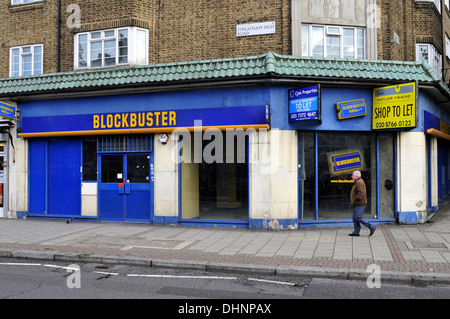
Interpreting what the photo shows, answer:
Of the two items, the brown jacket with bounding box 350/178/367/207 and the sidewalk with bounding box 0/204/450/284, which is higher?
the brown jacket with bounding box 350/178/367/207

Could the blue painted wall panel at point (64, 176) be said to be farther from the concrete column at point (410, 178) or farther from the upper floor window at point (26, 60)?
the concrete column at point (410, 178)

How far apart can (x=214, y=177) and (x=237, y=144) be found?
132cm

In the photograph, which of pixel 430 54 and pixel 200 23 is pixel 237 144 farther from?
→ pixel 430 54

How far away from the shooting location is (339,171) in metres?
12.2

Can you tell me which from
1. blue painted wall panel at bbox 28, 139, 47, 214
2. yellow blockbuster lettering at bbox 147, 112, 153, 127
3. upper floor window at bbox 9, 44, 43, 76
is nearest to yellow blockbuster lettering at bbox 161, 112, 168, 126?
yellow blockbuster lettering at bbox 147, 112, 153, 127

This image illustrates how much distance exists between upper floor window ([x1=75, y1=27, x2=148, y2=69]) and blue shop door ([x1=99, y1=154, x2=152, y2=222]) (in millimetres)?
3358

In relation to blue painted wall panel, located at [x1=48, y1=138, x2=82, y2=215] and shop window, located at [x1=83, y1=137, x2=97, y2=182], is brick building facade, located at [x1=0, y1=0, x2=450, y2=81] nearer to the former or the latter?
blue painted wall panel, located at [x1=48, y1=138, x2=82, y2=215]

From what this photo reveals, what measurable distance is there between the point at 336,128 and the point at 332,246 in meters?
4.09

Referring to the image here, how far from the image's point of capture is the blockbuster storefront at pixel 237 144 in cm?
1155

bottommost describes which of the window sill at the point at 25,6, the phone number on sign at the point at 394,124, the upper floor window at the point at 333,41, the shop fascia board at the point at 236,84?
the phone number on sign at the point at 394,124

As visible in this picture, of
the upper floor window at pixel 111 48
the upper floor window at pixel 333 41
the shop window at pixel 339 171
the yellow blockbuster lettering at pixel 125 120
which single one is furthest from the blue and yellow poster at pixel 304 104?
the upper floor window at pixel 111 48

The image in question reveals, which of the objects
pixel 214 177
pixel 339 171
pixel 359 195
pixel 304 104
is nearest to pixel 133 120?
pixel 214 177

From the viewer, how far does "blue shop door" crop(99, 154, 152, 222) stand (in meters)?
12.8

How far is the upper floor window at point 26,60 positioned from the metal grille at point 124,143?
14.7 feet
